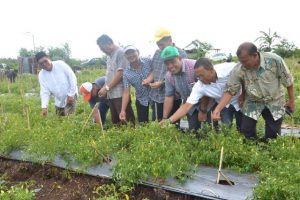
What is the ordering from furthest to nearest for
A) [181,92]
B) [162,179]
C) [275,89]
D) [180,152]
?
[181,92]
[275,89]
[180,152]
[162,179]

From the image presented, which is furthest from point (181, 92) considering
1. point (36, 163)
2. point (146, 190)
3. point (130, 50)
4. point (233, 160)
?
point (36, 163)

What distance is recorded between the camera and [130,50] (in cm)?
518

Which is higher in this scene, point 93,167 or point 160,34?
point 160,34

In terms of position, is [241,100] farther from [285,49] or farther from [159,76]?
[285,49]

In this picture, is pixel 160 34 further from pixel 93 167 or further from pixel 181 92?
pixel 93 167

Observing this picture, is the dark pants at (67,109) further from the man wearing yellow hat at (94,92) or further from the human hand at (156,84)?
the human hand at (156,84)

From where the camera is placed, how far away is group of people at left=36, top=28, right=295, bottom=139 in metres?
4.25

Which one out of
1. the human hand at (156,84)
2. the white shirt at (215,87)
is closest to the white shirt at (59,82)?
the human hand at (156,84)

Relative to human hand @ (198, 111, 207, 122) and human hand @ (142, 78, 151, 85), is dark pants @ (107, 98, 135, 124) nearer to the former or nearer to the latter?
human hand @ (142, 78, 151, 85)

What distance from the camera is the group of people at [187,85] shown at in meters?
4.25

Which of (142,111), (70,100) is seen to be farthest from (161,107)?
(70,100)

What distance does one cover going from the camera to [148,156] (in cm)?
380

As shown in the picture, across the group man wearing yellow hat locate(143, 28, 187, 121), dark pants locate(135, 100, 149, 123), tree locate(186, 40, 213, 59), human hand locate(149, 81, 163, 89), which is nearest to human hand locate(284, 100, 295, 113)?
man wearing yellow hat locate(143, 28, 187, 121)

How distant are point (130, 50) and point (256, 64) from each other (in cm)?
178
